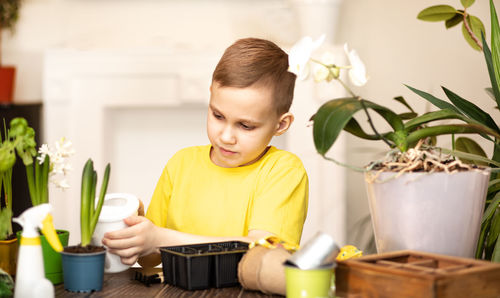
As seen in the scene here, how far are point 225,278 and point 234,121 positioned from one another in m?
0.46

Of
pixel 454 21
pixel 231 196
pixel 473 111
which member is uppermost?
pixel 454 21

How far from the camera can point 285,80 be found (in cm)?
146

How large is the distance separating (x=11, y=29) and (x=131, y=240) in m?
2.37

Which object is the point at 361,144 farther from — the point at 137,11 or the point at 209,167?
the point at 209,167

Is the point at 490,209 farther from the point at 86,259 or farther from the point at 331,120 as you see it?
the point at 86,259

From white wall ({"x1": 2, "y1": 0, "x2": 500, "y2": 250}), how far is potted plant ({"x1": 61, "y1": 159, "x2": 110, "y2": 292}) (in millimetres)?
2152

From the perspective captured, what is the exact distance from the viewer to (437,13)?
222 cm

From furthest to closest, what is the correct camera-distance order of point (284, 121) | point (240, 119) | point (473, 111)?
point (473, 111) < point (284, 121) < point (240, 119)

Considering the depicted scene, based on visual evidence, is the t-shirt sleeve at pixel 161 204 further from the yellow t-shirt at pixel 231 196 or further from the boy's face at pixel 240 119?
the boy's face at pixel 240 119

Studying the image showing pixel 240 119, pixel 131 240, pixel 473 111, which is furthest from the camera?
pixel 473 111

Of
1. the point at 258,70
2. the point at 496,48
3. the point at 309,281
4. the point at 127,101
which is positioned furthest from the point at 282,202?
the point at 127,101

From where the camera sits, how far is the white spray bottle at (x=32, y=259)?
92 centimetres

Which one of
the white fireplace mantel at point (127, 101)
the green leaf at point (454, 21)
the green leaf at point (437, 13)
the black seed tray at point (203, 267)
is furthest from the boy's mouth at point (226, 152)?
the white fireplace mantel at point (127, 101)

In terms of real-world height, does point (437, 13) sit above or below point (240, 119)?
above
